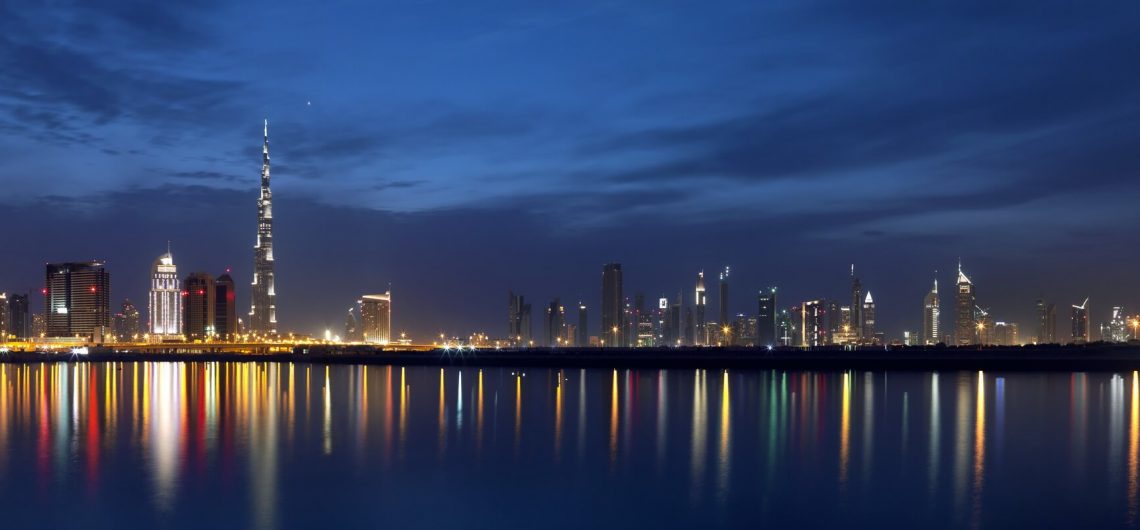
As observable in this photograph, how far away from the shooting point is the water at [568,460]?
27.1 meters

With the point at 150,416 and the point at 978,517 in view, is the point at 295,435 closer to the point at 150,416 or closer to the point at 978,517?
the point at 150,416

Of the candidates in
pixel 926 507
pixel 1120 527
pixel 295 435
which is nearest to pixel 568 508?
pixel 926 507

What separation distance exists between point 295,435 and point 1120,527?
105 feet

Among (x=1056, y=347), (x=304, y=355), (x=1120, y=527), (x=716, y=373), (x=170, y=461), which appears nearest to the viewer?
(x=1120, y=527)

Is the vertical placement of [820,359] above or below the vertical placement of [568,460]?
below

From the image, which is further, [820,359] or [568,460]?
[820,359]

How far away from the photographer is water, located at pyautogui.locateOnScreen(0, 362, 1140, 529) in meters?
27.1

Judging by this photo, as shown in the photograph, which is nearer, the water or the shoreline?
the water

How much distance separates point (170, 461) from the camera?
3591cm

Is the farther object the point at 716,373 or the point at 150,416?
the point at 716,373

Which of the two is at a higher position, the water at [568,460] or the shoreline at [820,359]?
the water at [568,460]

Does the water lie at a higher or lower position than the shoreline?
higher

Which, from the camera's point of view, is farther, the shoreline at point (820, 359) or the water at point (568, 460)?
the shoreline at point (820, 359)

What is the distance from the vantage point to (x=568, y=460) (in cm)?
3603
